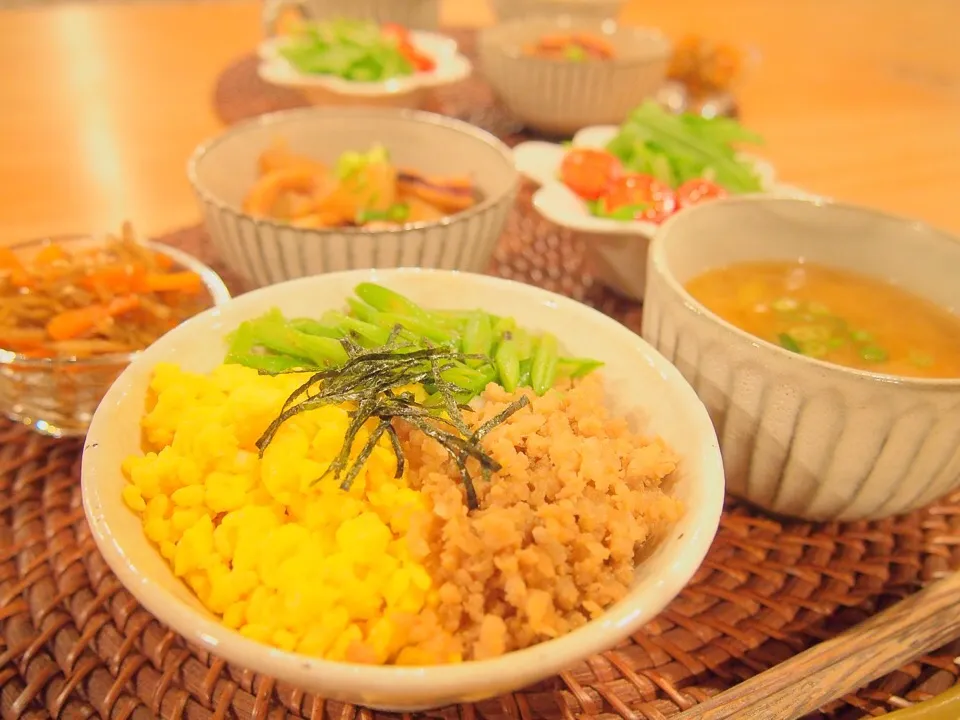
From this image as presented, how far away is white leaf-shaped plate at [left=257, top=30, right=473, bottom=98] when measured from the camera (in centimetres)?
312

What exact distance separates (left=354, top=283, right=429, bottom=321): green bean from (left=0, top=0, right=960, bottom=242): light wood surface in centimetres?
132

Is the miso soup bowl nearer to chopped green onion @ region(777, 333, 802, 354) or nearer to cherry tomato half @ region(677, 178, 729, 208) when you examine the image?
chopped green onion @ region(777, 333, 802, 354)

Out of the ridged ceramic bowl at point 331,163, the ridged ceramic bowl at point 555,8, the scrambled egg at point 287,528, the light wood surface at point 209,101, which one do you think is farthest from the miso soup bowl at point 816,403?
the ridged ceramic bowl at point 555,8

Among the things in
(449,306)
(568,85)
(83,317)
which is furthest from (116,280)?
(568,85)

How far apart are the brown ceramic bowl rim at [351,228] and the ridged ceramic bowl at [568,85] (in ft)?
2.53

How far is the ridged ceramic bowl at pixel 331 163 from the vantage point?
1.90m

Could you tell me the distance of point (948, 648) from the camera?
4.77 ft

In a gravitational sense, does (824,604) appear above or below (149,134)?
below

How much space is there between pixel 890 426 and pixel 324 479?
102 centimetres

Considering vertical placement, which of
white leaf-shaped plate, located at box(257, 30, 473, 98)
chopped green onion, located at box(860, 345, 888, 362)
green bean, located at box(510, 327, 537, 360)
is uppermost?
white leaf-shaped plate, located at box(257, 30, 473, 98)

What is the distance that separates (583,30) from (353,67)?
1.18 m

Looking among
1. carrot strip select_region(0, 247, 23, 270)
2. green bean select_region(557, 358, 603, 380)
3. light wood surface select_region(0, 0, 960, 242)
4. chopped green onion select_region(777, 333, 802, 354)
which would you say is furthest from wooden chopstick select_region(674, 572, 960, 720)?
light wood surface select_region(0, 0, 960, 242)

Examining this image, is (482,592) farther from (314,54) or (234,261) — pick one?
(314,54)

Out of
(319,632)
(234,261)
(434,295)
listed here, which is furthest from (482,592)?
(234,261)
